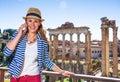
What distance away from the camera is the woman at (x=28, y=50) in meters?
4.06

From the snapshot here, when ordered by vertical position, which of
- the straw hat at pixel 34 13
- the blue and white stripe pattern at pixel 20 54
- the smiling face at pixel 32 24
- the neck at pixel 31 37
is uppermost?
the straw hat at pixel 34 13

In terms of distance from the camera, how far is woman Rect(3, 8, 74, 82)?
160 inches

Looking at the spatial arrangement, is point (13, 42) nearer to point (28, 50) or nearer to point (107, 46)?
point (28, 50)

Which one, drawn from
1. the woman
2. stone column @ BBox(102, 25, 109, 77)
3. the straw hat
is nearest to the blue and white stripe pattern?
the woman

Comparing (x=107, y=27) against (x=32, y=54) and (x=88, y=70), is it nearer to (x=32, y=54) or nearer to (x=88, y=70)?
(x=88, y=70)

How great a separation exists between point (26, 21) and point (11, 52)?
0.55 metres

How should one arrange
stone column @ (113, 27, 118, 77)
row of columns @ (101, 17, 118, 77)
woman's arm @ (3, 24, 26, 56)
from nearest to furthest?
1. woman's arm @ (3, 24, 26, 56)
2. stone column @ (113, 27, 118, 77)
3. row of columns @ (101, 17, 118, 77)

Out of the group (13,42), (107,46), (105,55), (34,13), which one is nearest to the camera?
(13,42)

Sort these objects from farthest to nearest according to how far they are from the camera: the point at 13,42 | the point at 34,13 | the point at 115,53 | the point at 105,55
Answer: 1. the point at 115,53
2. the point at 105,55
3. the point at 34,13
4. the point at 13,42

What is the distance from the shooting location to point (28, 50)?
409cm

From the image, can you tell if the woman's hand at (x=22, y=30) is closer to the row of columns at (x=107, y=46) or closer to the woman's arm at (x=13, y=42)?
the woman's arm at (x=13, y=42)

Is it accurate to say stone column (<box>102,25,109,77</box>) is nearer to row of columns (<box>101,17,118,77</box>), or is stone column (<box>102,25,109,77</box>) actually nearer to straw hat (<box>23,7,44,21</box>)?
row of columns (<box>101,17,118,77</box>)

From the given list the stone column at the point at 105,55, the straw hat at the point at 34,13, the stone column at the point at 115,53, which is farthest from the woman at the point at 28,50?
the stone column at the point at 115,53

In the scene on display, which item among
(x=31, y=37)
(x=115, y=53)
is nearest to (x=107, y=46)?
(x=115, y=53)
